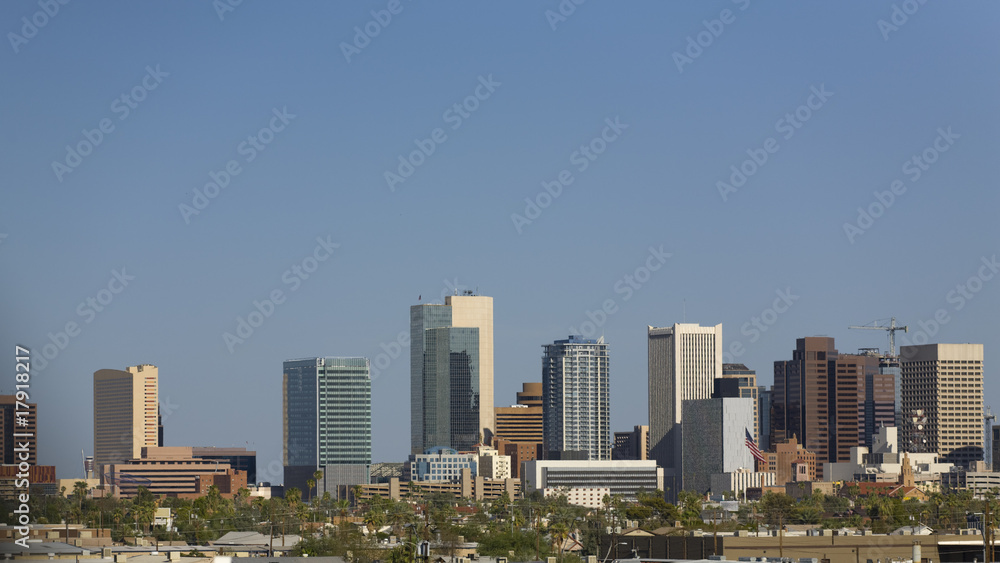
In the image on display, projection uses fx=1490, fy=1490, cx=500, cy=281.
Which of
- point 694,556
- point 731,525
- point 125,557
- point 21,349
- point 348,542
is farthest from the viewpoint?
point 731,525

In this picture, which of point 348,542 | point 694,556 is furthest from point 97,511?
point 694,556

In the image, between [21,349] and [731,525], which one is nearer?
[21,349]

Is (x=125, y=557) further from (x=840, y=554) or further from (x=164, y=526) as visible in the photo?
(x=164, y=526)

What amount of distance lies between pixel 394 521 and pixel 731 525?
3458 centimetres

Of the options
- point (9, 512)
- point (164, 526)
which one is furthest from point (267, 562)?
point (164, 526)

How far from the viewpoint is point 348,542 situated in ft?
337

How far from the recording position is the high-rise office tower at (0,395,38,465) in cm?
3559

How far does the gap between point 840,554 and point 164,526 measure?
222 ft

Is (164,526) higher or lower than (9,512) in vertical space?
lower

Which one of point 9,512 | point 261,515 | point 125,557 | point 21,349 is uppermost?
point 21,349

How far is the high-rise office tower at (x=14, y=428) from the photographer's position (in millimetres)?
35594

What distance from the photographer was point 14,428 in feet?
123

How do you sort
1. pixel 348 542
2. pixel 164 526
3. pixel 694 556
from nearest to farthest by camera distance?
pixel 694 556
pixel 348 542
pixel 164 526

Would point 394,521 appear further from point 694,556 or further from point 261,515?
point 694,556
